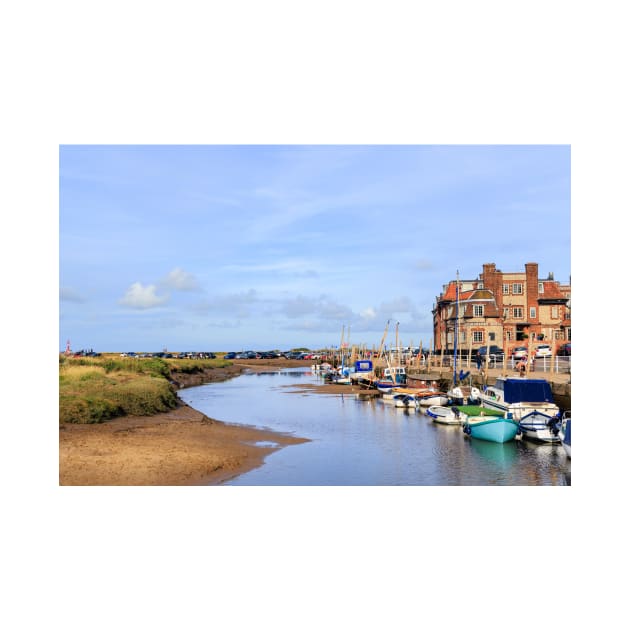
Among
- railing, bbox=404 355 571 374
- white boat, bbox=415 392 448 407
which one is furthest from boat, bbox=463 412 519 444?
white boat, bbox=415 392 448 407

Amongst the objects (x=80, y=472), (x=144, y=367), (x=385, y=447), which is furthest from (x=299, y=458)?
(x=144, y=367)

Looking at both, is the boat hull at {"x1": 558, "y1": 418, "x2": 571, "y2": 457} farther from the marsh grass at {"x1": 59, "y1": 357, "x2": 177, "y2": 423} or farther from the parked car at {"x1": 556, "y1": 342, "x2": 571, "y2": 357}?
the parked car at {"x1": 556, "y1": 342, "x2": 571, "y2": 357}

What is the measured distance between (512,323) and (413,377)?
25.1 m

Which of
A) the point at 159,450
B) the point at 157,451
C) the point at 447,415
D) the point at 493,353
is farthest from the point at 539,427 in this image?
the point at 493,353

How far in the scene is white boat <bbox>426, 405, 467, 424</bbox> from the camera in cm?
4001

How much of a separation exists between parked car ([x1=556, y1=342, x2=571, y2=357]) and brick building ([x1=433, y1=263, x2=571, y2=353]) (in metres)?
5.07

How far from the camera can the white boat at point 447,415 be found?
40006 millimetres

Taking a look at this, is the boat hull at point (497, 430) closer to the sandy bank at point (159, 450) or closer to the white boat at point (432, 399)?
the sandy bank at point (159, 450)

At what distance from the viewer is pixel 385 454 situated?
95.5 feet

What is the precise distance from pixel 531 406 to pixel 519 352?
3868 centimetres

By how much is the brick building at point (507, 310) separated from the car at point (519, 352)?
483cm

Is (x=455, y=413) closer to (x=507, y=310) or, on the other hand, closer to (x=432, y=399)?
(x=432, y=399)

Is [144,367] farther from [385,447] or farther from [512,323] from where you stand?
[512,323]

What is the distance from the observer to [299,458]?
27625 millimetres
